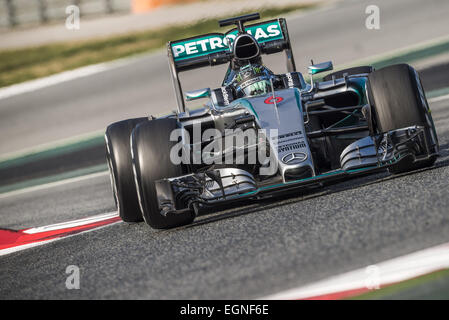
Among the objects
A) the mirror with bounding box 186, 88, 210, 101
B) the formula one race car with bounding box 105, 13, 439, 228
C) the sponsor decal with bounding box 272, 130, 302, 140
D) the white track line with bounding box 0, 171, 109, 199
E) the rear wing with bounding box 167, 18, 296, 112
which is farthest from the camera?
the white track line with bounding box 0, 171, 109, 199

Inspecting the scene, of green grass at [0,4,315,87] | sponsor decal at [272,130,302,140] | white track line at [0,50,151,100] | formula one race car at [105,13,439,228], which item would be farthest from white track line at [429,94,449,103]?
white track line at [0,50,151,100]

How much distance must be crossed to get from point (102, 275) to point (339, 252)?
1528 millimetres

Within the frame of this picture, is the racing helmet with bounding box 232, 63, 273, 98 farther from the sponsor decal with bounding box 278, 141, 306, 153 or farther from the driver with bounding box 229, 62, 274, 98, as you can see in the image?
the sponsor decal with bounding box 278, 141, 306, 153

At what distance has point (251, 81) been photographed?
6.34 metres

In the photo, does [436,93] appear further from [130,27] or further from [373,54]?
[130,27]

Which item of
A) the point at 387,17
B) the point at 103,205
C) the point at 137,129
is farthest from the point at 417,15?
the point at 137,129

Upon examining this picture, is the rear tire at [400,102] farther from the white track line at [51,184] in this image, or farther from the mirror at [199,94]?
the white track line at [51,184]

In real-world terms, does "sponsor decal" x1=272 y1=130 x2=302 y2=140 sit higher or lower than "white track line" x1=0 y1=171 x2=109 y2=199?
lower

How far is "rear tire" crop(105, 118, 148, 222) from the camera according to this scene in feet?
18.1

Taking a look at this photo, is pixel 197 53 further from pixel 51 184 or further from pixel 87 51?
pixel 87 51

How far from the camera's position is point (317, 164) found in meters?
5.39

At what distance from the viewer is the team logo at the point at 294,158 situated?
490 centimetres

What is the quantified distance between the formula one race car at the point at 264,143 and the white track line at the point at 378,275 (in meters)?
1.51

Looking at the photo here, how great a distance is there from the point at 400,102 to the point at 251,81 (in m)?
1.70
